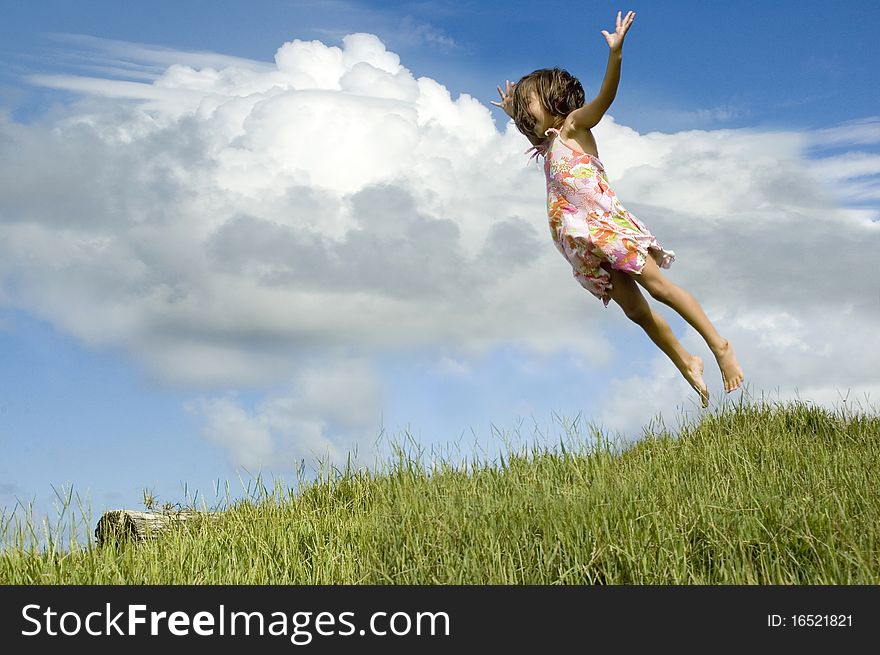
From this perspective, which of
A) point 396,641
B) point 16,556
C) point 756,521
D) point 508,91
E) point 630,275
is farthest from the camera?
point 508,91

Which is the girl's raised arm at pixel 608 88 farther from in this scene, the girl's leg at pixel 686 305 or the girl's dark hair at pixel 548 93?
the girl's leg at pixel 686 305

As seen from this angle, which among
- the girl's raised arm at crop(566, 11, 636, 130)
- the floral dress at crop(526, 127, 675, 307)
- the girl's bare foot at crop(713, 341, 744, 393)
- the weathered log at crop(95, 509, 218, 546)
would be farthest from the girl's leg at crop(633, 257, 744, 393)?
the weathered log at crop(95, 509, 218, 546)

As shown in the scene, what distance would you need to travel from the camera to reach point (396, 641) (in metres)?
2.77

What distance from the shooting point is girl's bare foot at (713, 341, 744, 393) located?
5.74m

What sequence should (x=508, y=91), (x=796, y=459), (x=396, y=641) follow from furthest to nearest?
(x=508, y=91)
(x=796, y=459)
(x=396, y=641)

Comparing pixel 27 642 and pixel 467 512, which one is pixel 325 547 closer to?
pixel 467 512

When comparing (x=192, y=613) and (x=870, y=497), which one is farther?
(x=870, y=497)

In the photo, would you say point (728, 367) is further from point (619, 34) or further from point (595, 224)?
point (619, 34)

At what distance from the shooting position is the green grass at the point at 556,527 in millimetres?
3291

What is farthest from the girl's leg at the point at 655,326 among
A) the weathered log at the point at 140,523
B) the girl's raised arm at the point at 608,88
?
the weathered log at the point at 140,523

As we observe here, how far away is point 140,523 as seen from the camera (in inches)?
201

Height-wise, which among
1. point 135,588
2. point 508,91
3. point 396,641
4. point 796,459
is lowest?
point 396,641

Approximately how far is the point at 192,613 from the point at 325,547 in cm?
127

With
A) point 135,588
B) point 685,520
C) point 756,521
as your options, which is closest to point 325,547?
point 135,588
